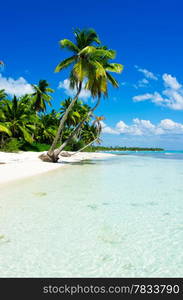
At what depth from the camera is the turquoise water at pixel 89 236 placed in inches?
110

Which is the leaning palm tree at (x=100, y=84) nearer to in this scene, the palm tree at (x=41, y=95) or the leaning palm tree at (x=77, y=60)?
the leaning palm tree at (x=77, y=60)

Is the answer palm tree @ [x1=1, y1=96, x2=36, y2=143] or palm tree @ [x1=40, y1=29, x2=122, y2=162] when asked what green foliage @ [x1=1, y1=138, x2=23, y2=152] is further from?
palm tree @ [x1=40, y1=29, x2=122, y2=162]

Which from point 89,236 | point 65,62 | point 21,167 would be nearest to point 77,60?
point 65,62

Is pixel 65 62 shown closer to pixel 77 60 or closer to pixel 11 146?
pixel 77 60

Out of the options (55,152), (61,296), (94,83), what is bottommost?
(61,296)

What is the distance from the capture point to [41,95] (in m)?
34.2

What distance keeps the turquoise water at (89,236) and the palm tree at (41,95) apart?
28.7m

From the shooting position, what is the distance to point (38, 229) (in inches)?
165

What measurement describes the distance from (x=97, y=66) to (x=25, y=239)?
15.9 metres

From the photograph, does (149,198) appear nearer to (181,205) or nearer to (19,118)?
(181,205)

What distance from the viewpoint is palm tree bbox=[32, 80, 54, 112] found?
34.1m

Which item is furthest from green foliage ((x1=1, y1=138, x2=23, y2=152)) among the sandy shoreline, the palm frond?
the palm frond

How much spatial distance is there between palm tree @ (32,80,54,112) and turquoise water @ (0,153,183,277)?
94.2ft

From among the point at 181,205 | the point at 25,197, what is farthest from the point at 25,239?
the point at 181,205
